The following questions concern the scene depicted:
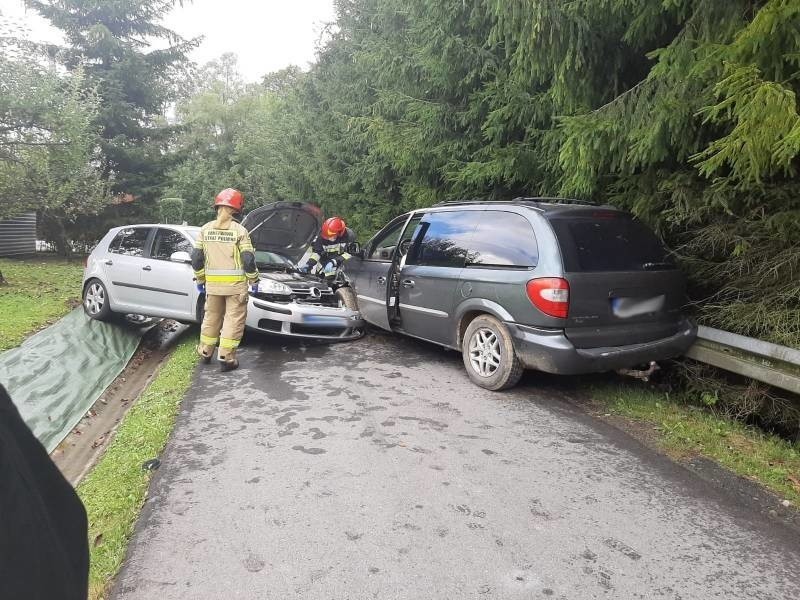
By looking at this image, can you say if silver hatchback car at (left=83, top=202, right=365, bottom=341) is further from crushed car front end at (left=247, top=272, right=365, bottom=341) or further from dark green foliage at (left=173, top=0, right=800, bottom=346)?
dark green foliage at (left=173, top=0, right=800, bottom=346)

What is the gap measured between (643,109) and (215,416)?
4.56 m

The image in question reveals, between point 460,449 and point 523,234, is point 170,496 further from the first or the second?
point 523,234

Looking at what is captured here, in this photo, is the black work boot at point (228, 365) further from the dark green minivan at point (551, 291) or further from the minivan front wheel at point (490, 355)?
the minivan front wheel at point (490, 355)

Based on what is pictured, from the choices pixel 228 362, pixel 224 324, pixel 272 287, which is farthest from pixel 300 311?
pixel 228 362

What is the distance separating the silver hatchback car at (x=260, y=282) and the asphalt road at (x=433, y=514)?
7.31 feet

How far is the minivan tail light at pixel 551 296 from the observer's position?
462cm

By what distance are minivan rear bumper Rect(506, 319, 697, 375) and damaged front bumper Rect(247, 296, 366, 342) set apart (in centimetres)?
290

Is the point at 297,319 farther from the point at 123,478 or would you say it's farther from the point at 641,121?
the point at 641,121

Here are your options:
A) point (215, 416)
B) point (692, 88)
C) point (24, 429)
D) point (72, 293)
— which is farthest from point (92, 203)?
point (24, 429)

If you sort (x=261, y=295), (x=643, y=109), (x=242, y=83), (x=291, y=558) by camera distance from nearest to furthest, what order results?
1. (x=291, y=558)
2. (x=643, y=109)
3. (x=261, y=295)
4. (x=242, y=83)

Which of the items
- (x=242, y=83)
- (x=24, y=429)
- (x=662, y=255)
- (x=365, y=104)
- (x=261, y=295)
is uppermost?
(x=242, y=83)

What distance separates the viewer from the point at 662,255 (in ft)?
17.1

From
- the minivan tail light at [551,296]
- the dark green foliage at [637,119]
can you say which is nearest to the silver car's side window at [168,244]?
the dark green foliage at [637,119]

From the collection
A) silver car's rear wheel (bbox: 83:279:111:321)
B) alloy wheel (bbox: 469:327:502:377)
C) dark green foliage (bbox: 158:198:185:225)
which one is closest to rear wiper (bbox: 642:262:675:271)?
alloy wheel (bbox: 469:327:502:377)
